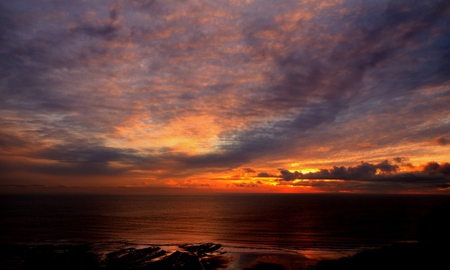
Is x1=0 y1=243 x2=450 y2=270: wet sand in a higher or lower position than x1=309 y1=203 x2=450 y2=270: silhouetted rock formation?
lower

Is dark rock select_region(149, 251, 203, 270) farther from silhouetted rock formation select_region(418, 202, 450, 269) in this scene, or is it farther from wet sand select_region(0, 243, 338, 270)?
silhouetted rock formation select_region(418, 202, 450, 269)

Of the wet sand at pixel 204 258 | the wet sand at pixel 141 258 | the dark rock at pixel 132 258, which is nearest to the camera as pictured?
the wet sand at pixel 204 258

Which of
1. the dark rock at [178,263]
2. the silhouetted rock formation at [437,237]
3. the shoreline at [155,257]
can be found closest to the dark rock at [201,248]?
the shoreline at [155,257]

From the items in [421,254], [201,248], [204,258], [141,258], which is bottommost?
[201,248]

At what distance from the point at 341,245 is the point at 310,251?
1005cm

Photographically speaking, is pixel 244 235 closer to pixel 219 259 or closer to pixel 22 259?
pixel 219 259

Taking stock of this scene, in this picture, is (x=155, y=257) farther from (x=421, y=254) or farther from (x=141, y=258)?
(x=421, y=254)

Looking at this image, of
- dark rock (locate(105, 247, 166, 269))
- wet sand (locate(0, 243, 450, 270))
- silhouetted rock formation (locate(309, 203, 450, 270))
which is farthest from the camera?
dark rock (locate(105, 247, 166, 269))

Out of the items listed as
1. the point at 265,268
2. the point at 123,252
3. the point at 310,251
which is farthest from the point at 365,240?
the point at 123,252

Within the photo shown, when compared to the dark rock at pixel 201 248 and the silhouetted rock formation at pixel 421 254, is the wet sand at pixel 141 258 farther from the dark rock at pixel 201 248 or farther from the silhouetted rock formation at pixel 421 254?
the silhouetted rock formation at pixel 421 254

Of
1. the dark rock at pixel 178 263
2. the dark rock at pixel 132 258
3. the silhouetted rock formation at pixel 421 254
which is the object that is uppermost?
the silhouetted rock formation at pixel 421 254

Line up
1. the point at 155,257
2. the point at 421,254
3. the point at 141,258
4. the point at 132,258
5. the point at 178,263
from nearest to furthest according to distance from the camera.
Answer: the point at 421,254 → the point at 178,263 → the point at 132,258 → the point at 141,258 → the point at 155,257

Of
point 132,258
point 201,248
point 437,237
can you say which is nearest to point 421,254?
point 437,237

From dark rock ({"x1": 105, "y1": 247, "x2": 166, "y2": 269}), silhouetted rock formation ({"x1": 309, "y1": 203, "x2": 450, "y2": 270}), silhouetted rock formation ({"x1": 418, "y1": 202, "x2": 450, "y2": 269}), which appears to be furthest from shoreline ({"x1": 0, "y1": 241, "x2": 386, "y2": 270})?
silhouetted rock formation ({"x1": 418, "y1": 202, "x2": 450, "y2": 269})
